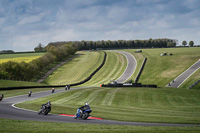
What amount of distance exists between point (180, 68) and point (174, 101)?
6358 centimetres

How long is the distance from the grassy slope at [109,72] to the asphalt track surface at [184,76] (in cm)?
2868

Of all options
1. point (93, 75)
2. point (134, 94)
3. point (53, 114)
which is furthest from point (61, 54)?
point (53, 114)

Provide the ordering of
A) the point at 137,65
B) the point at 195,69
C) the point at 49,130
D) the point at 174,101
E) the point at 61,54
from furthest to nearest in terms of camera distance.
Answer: the point at 61,54 < the point at 137,65 < the point at 195,69 < the point at 174,101 < the point at 49,130

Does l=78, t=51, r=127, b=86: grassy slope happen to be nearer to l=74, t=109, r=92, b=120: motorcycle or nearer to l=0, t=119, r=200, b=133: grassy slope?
l=74, t=109, r=92, b=120: motorcycle

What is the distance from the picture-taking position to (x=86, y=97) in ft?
172

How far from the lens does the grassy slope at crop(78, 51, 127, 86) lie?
366ft

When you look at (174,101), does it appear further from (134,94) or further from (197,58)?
(197,58)

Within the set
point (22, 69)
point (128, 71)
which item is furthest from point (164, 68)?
point (22, 69)

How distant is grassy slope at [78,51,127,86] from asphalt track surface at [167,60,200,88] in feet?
94.1

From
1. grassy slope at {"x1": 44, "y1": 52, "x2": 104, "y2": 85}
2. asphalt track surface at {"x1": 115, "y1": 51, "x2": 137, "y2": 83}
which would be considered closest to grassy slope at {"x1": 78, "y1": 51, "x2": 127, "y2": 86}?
asphalt track surface at {"x1": 115, "y1": 51, "x2": 137, "y2": 83}

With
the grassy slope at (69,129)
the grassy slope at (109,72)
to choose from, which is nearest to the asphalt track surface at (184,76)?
the grassy slope at (109,72)

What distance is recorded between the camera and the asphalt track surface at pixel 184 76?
8738cm

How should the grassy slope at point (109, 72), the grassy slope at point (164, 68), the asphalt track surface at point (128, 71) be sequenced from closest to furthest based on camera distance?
the grassy slope at point (164, 68) → the asphalt track surface at point (128, 71) → the grassy slope at point (109, 72)

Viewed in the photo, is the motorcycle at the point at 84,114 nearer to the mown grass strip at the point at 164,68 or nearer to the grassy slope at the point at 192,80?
the grassy slope at the point at 192,80
